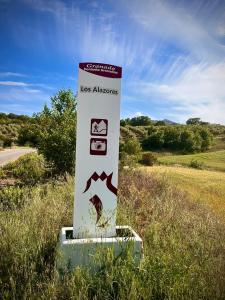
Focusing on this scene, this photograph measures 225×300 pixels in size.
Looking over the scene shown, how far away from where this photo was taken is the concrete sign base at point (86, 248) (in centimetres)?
465

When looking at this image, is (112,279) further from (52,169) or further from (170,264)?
(52,169)

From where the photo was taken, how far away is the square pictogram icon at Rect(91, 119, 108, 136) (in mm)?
5129

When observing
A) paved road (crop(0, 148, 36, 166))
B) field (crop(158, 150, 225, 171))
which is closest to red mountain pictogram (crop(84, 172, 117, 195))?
paved road (crop(0, 148, 36, 166))

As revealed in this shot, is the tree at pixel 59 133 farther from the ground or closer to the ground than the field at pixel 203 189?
farther from the ground

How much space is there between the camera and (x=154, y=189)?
10.7m

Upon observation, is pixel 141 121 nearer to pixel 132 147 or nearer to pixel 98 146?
pixel 132 147

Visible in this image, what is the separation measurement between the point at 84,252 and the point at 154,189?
610 cm

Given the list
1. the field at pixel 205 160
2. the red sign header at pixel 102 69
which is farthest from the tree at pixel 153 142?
the red sign header at pixel 102 69

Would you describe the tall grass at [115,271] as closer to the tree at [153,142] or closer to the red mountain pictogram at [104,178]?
the red mountain pictogram at [104,178]

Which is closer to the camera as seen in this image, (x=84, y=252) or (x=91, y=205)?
(x=84, y=252)

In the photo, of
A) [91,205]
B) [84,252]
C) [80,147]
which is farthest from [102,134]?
[84,252]

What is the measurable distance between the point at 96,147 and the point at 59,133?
9.34m

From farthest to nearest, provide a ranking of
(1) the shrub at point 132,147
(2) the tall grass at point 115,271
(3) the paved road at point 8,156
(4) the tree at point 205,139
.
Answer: (4) the tree at point 205,139
(3) the paved road at point 8,156
(1) the shrub at point 132,147
(2) the tall grass at point 115,271

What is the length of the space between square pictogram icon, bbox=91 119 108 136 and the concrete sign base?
1368 millimetres
